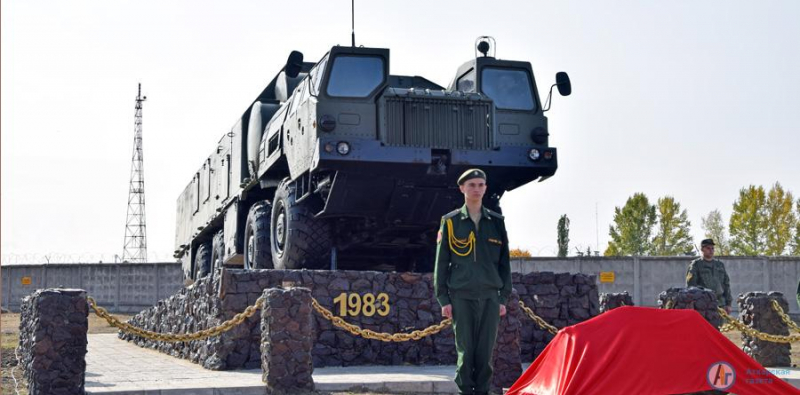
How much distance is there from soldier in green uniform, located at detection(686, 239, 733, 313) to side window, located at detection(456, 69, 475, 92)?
3729 millimetres

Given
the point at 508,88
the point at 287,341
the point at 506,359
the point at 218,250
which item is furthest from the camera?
the point at 218,250

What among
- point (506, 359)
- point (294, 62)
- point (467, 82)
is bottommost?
point (506, 359)

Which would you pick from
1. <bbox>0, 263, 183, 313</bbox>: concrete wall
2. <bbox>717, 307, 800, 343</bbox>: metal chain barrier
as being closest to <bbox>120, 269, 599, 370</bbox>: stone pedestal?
<bbox>717, 307, 800, 343</bbox>: metal chain barrier

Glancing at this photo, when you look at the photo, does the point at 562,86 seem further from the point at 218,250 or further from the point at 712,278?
the point at 218,250

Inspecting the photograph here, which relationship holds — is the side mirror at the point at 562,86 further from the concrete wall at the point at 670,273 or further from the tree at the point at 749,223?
the tree at the point at 749,223

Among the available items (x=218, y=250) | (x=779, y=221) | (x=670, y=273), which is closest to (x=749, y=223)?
(x=779, y=221)

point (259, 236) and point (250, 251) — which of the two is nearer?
point (259, 236)

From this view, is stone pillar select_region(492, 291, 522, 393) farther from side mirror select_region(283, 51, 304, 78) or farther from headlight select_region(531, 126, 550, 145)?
side mirror select_region(283, 51, 304, 78)

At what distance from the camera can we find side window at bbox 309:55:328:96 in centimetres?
1142

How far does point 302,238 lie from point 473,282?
5.40m

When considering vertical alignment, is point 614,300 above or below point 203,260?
below

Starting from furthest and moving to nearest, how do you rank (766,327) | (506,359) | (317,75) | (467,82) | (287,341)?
(467,82) → (766,327) → (317,75) → (506,359) → (287,341)

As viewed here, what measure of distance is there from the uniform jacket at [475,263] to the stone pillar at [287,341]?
2.30 m

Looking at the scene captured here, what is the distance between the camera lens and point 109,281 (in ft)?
101
